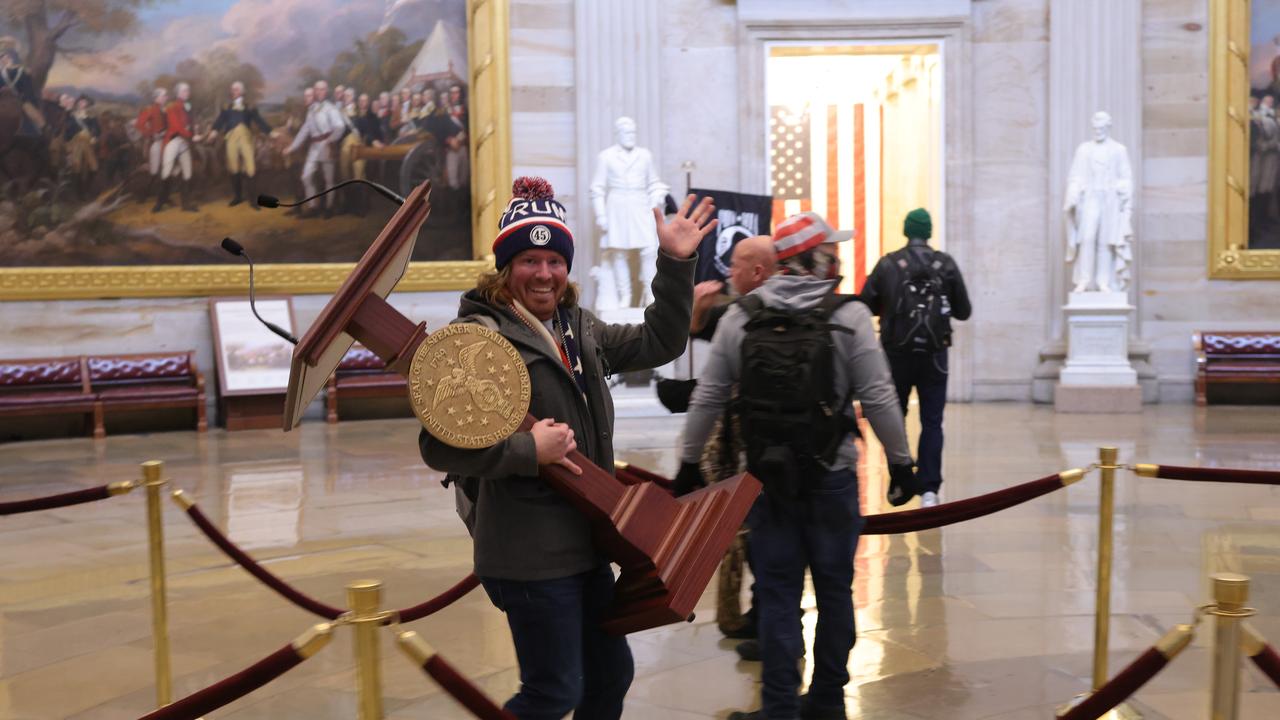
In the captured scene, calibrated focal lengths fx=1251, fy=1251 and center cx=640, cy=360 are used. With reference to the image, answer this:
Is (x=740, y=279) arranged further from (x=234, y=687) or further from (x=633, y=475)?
(x=234, y=687)

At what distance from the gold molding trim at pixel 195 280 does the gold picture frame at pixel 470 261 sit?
0.01m

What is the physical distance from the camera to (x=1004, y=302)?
15.4 metres

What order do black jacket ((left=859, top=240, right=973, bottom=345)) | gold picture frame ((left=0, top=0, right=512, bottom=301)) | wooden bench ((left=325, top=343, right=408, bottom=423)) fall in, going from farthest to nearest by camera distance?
gold picture frame ((left=0, top=0, right=512, bottom=301))
wooden bench ((left=325, top=343, right=408, bottom=423))
black jacket ((left=859, top=240, right=973, bottom=345))

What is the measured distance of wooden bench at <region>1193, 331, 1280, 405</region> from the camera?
1433 cm

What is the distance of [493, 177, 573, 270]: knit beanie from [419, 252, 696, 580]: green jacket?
148mm

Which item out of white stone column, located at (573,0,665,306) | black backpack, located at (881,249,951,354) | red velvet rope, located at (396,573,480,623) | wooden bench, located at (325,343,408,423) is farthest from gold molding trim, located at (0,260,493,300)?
red velvet rope, located at (396,573,480,623)

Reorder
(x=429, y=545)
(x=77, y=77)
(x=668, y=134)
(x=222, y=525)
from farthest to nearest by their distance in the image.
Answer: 1. (x=668, y=134)
2. (x=77, y=77)
3. (x=222, y=525)
4. (x=429, y=545)

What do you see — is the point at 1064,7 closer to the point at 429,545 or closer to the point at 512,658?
the point at 429,545

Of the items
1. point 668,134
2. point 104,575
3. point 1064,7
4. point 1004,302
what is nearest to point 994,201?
point 1004,302

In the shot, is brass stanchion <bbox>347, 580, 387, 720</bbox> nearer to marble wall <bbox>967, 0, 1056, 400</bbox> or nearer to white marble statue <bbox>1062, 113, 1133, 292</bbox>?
white marble statue <bbox>1062, 113, 1133, 292</bbox>

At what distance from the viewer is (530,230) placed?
3123 mm

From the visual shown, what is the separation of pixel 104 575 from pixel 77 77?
918 centimetres

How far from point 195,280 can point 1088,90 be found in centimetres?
1076

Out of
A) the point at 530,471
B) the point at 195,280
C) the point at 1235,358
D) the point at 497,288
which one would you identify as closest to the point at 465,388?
the point at 530,471
